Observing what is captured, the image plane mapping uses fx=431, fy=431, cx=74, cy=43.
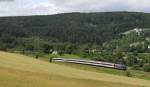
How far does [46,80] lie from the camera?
87.9 ft

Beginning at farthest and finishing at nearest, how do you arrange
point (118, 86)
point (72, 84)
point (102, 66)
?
1. point (102, 66)
2. point (118, 86)
3. point (72, 84)

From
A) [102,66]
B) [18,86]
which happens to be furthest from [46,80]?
[102,66]

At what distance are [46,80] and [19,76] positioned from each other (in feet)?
5.57

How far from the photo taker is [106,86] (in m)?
28.9

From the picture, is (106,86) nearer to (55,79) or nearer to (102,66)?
(55,79)

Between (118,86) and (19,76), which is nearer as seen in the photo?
(19,76)

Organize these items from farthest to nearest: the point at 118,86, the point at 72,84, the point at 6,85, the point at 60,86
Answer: the point at 118,86 < the point at 72,84 < the point at 60,86 < the point at 6,85

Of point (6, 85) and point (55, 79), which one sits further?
point (55, 79)

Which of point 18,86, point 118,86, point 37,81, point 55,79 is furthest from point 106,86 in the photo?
point 18,86

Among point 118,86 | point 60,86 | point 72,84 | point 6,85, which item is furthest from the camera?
point 118,86

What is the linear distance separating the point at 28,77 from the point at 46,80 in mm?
1153

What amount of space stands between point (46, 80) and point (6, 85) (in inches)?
173

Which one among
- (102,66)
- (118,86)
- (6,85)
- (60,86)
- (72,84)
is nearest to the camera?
(6,85)

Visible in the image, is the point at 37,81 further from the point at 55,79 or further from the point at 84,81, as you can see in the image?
the point at 84,81
